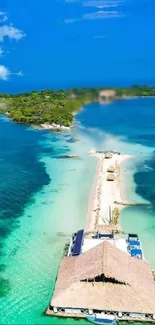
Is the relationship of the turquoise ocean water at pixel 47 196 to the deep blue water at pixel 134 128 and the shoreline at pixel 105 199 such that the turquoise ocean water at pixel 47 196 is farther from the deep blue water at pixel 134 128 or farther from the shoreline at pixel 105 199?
the shoreline at pixel 105 199

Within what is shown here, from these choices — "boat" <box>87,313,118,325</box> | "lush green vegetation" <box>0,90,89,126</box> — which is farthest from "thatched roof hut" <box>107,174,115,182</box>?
"lush green vegetation" <box>0,90,89,126</box>

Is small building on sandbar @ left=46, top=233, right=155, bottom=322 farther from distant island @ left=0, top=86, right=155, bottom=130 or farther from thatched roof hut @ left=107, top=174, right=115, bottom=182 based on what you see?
distant island @ left=0, top=86, right=155, bottom=130

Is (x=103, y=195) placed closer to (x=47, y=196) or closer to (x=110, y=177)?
(x=110, y=177)

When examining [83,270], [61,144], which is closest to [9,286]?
[83,270]

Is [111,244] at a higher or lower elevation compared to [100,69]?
lower

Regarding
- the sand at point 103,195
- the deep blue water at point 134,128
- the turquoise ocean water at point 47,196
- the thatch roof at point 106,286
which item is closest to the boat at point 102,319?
the thatch roof at point 106,286

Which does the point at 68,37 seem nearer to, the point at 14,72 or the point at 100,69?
the point at 14,72

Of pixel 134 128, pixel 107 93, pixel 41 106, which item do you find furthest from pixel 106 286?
pixel 41 106
